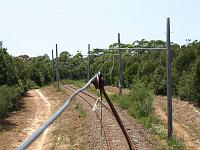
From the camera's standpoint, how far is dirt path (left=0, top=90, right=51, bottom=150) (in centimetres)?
1852

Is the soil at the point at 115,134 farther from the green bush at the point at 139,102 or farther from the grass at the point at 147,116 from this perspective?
the green bush at the point at 139,102

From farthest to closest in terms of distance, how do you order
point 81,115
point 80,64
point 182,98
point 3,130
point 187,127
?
point 80,64, point 182,98, point 81,115, point 3,130, point 187,127

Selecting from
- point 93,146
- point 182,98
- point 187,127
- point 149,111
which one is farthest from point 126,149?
point 182,98

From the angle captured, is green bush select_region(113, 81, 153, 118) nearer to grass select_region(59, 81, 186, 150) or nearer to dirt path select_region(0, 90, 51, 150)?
grass select_region(59, 81, 186, 150)

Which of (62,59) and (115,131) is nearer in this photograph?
(115,131)

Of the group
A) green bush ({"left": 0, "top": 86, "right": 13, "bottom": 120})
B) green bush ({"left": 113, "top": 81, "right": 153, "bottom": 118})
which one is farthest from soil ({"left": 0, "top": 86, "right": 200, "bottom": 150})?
green bush ({"left": 0, "top": 86, "right": 13, "bottom": 120})

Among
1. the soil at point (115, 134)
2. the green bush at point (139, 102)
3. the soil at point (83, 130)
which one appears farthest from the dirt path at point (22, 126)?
the green bush at point (139, 102)

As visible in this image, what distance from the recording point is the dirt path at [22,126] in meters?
18.5

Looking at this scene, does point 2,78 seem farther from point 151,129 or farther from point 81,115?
point 151,129

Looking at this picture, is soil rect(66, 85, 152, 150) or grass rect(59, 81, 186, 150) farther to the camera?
grass rect(59, 81, 186, 150)

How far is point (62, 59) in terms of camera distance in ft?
353

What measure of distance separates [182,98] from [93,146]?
1578 centimetres

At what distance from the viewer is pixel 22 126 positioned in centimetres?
2367

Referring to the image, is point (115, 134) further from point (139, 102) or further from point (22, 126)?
point (22, 126)
